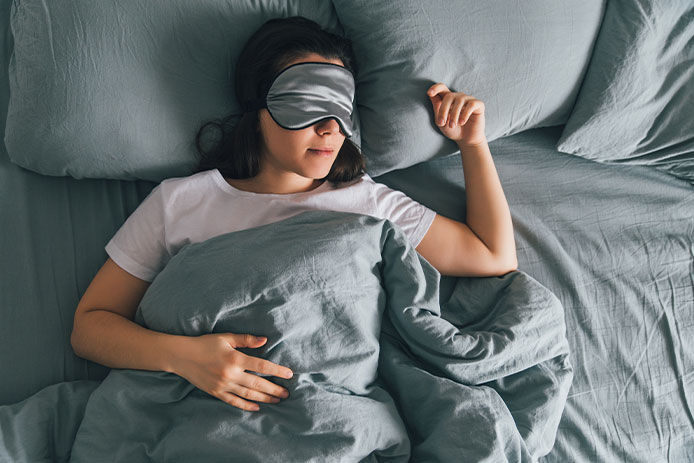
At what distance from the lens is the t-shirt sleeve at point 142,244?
104cm

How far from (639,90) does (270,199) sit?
0.75 metres

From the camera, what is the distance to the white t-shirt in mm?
1046

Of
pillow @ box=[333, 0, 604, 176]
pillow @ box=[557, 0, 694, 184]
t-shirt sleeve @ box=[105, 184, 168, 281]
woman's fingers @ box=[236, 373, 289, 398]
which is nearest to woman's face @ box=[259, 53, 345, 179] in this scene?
pillow @ box=[333, 0, 604, 176]

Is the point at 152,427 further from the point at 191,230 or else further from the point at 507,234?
the point at 507,234

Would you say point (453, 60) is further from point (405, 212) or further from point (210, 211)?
point (210, 211)

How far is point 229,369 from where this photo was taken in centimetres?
88

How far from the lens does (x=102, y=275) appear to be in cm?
103

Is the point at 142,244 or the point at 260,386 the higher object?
the point at 142,244

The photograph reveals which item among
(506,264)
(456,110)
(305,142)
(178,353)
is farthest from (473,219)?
(178,353)

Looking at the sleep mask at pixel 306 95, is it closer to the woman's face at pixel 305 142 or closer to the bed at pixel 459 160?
the woman's face at pixel 305 142

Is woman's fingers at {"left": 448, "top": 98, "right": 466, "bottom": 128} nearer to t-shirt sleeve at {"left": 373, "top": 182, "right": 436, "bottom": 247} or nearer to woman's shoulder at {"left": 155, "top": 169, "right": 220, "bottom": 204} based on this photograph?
t-shirt sleeve at {"left": 373, "top": 182, "right": 436, "bottom": 247}

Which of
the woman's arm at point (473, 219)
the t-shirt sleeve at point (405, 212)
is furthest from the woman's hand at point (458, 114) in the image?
the t-shirt sleeve at point (405, 212)

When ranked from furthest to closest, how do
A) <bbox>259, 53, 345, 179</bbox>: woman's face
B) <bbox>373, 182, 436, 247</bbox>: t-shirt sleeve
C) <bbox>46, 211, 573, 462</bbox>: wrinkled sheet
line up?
<bbox>373, 182, 436, 247</bbox>: t-shirt sleeve → <bbox>259, 53, 345, 179</bbox>: woman's face → <bbox>46, 211, 573, 462</bbox>: wrinkled sheet

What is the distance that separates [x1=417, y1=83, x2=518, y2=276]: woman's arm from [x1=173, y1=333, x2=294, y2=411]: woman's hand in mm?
380
